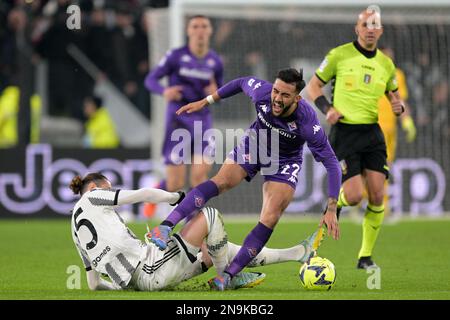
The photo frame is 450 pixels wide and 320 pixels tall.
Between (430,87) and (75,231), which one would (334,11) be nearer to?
(430,87)

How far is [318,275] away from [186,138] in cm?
582

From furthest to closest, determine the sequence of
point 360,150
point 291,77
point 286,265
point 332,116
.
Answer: point 286,265
point 360,150
point 332,116
point 291,77

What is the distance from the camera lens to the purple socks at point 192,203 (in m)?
8.18

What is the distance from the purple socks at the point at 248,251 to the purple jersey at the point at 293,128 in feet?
1.79

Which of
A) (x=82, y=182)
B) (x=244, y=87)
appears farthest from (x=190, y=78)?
(x=82, y=182)

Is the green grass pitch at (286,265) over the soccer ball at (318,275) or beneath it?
beneath

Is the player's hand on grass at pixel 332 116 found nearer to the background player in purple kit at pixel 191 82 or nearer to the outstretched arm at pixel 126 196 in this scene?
the outstretched arm at pixel 126 196

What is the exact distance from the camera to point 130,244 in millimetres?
8086

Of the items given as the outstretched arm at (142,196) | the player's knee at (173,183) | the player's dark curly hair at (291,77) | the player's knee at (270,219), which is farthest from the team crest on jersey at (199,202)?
the player's knee at (173,183)

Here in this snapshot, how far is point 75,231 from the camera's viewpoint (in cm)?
807

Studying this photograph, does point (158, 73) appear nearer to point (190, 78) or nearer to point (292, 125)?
point (190, 78)

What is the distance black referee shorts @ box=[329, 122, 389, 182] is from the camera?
35.0 ft

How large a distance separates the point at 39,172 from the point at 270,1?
4495 millimetres

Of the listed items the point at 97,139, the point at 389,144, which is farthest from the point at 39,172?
the point at 389,144
